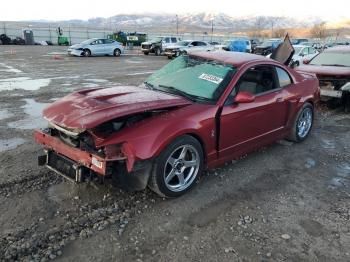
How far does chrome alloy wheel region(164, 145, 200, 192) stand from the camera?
4.24m

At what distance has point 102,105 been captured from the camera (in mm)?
4066

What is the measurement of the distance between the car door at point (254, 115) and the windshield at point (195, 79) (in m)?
0.21

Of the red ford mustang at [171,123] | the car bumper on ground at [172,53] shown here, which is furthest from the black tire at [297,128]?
the car bumper on ground at [172,53]

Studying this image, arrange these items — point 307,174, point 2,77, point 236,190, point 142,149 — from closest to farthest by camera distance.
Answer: point 142,149
point 236,190
point 307,174
point 2,77

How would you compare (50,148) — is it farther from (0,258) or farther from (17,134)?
(17,134)

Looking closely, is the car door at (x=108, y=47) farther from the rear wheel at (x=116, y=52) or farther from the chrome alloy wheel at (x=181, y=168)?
the chrome alloy wheel at (x=181, y=168)

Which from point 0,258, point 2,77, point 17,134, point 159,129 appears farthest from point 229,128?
point 2,77

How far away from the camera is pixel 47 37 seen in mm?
43438

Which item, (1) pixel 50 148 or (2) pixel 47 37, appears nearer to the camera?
(1) pixel 50 148

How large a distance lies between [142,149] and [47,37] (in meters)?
43.6

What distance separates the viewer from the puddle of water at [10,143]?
594 cm

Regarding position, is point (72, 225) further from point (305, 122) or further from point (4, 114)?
point (4, 114)

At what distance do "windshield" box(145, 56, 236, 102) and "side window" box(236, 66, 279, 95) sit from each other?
0.82 feet

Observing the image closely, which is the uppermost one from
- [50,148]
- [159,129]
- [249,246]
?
[159,129]
